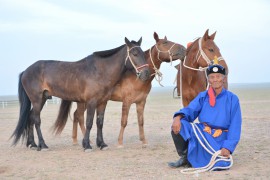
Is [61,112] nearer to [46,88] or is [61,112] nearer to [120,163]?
[46,88]

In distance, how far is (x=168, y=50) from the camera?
8047 mm

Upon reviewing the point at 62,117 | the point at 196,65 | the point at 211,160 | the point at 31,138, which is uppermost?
the point at 196,65

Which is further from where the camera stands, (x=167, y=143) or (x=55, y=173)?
(x=167, y=143)

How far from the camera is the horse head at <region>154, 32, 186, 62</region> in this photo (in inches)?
313

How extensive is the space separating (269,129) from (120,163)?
19.4 ft

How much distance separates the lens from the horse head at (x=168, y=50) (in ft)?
26.1

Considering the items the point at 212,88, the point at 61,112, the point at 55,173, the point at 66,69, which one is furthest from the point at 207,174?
the point at 61,112

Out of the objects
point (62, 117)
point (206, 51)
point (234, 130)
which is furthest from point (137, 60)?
point (234, 130)

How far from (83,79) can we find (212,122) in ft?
11.8

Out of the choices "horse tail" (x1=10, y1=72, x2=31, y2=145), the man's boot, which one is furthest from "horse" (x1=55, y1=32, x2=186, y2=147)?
the man's boot

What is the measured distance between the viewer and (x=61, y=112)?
914 centimetres

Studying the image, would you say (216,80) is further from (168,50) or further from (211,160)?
(168,50)

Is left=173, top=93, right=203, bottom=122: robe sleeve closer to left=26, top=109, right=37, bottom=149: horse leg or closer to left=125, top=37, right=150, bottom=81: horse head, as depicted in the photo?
left=125, top=37, right=150, bottom=81: horse head

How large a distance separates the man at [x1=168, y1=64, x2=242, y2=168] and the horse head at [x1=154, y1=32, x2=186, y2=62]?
105 inches
